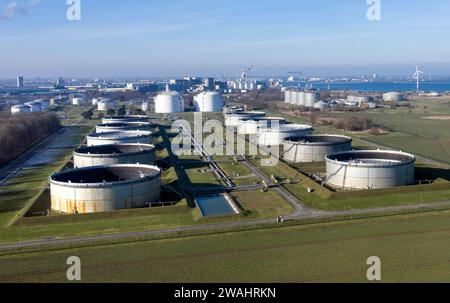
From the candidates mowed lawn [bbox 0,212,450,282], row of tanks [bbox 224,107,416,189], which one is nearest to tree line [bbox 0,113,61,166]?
row of tanks [bbox 224,107,416,189]

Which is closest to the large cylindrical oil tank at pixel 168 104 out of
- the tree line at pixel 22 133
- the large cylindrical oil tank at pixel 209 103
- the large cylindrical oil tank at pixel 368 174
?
the large cylindrical oil tank at pixel 209 103

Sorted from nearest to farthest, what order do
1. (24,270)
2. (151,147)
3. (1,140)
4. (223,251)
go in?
(24,270)
(223,251)
(151,147)
(1,140)

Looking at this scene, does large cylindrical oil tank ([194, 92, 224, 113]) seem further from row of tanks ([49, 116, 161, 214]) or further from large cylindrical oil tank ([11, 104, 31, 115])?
row of tanks ([49, 116, 161, 214])

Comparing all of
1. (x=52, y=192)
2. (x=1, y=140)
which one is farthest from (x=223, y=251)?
(x=1, y=140)

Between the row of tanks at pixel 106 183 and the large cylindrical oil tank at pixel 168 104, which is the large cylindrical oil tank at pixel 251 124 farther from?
the large cylindrical oil tank at pixel 168 104

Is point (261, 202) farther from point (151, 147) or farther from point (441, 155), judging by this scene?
point (441, 155)
